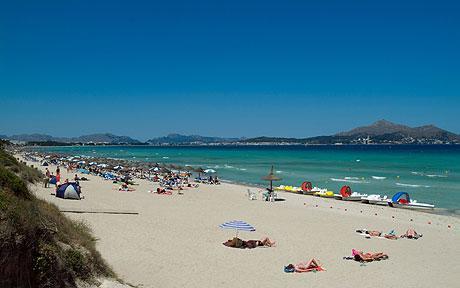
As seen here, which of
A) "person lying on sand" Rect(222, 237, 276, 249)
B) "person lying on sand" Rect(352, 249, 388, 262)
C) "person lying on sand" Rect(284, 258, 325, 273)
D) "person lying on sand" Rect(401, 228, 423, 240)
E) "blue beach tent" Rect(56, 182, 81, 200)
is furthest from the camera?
"blue beach tent" Rect(56, 182, 81, 200)

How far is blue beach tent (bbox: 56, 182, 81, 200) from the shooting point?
20422 millimetres

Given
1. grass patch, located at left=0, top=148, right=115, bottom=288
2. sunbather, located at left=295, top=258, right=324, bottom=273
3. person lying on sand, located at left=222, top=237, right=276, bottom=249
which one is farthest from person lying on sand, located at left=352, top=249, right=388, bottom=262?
grass patch, located at left=0, top=148, right=115, bottom=288

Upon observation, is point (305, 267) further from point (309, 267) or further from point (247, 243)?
point (247, 243)

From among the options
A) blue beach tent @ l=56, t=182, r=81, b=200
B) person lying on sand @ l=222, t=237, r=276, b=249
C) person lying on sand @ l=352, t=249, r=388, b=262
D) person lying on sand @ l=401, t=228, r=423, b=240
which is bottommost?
person lying on sand @ l=401, t=228, r=423, b=240

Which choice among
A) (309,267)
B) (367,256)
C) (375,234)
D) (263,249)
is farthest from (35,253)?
(375,234)

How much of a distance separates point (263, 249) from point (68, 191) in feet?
36.9

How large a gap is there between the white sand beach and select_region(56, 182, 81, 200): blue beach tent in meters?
0.43

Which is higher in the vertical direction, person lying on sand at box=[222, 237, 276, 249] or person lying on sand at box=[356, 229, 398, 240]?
person lying on sand at box=[222, 237, 276, 249]

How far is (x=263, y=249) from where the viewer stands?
13375 mm

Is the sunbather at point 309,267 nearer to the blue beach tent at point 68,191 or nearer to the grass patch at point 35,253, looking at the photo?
the grass patch at point 35,253

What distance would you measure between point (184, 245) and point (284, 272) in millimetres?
3570

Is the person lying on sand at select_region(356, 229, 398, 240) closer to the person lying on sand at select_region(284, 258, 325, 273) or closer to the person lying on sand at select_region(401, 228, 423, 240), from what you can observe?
the person lying on sand at select_region(401, 228, 423, 240)

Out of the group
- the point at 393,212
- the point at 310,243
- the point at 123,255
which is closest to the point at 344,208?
the point at 393,212

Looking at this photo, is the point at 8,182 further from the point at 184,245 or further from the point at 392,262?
the point at 392,262
